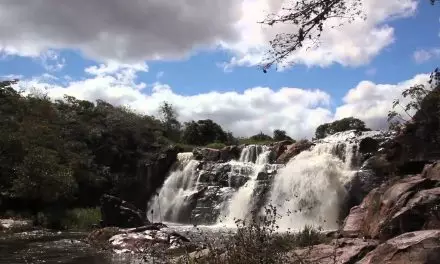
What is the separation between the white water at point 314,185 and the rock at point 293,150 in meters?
1.24

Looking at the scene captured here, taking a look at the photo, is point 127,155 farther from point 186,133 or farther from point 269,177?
point 186,133

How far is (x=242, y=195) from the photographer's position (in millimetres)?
33250

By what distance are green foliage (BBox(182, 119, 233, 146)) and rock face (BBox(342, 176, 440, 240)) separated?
158 feet

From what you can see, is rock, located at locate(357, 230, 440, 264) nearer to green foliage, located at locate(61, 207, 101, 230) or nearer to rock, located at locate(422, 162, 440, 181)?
rock, located at locate(422, 162, 440, 181)

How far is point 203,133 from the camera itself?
6334cm

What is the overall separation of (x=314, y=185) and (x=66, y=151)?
61.7 ft

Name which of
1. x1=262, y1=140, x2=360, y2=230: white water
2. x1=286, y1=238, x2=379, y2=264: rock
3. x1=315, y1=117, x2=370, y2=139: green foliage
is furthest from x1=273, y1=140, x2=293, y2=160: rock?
x1=315, y1=117, x2=370, y2=139: green foliage

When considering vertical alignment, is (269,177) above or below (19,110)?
below

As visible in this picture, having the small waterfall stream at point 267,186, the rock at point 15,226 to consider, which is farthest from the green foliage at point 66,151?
the small waterfall stream at point 267,186

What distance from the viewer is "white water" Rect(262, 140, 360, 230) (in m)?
29.0

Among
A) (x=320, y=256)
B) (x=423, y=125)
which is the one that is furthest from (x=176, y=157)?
(x=320, y=256)

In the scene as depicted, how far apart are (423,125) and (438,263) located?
21.7 meters

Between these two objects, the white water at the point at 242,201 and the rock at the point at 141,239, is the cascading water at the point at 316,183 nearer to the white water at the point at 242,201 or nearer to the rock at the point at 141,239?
the white water at the point at 242,201

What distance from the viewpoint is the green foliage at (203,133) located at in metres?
62.4
